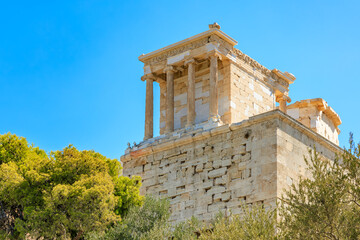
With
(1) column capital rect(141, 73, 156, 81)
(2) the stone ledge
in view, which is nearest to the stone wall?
(2) the stone ledge

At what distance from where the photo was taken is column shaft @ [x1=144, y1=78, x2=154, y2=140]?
2647 centimetres

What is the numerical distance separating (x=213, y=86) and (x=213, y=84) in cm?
7

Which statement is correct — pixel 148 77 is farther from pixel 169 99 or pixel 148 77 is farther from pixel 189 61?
pixel 189 61

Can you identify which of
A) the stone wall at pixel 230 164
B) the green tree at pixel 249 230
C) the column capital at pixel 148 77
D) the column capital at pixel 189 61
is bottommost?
the green tree at pixel 249 230

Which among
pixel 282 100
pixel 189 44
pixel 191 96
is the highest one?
pixel 189 44

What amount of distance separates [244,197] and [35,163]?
6146 mm

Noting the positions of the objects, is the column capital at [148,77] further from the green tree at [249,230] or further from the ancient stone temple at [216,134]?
the green tree at [249,230]

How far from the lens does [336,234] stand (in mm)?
15422

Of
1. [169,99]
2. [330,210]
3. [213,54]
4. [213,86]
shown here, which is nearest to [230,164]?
[213,86]

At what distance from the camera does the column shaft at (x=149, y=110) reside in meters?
26.5

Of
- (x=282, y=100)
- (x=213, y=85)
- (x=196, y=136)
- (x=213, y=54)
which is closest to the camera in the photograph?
(x=196, y=136)

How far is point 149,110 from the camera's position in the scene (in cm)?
2673

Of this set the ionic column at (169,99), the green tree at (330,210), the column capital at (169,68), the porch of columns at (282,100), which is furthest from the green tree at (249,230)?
the porch of columns at (282,100)

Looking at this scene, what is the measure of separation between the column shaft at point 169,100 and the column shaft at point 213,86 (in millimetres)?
1782
